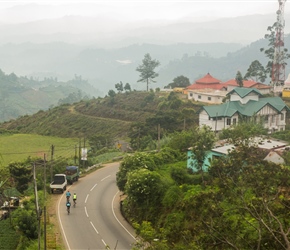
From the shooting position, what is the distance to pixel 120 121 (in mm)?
72938

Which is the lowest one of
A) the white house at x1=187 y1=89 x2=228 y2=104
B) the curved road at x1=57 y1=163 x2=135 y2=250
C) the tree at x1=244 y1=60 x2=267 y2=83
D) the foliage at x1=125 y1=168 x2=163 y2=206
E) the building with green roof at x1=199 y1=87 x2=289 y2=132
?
the curved road at x1=57 y1=163 x2=135 y2=250

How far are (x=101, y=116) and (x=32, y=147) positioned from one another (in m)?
21.6

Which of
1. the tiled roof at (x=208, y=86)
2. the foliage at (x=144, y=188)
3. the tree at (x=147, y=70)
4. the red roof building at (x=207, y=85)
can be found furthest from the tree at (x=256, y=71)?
the foliage at (x=144, y=188)

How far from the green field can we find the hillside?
663cm

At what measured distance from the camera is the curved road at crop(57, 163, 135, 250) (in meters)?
23.4

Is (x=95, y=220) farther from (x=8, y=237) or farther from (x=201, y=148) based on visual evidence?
(x=201, y=148)

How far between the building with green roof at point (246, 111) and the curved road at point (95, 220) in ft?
61.8

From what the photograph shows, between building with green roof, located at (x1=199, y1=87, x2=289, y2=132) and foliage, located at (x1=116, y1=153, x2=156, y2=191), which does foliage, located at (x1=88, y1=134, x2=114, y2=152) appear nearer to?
building with green roof, located at (x1=199, y1=87, x2=289, y2=132)

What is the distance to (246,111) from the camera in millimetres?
50719

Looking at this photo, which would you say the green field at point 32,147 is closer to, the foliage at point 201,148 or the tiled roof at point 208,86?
the tiled roof at point 208,86

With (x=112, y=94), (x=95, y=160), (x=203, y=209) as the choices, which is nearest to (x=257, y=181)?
(x=203, y=209)

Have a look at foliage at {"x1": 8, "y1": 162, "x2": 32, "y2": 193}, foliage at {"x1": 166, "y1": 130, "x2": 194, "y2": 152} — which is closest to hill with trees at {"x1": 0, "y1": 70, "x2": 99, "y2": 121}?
foliage at {"x1": 166, "y1": 130, "x2": 194, "y2": 152}

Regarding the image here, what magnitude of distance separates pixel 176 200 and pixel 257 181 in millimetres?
7266

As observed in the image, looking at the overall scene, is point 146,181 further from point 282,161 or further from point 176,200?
point 282,161
